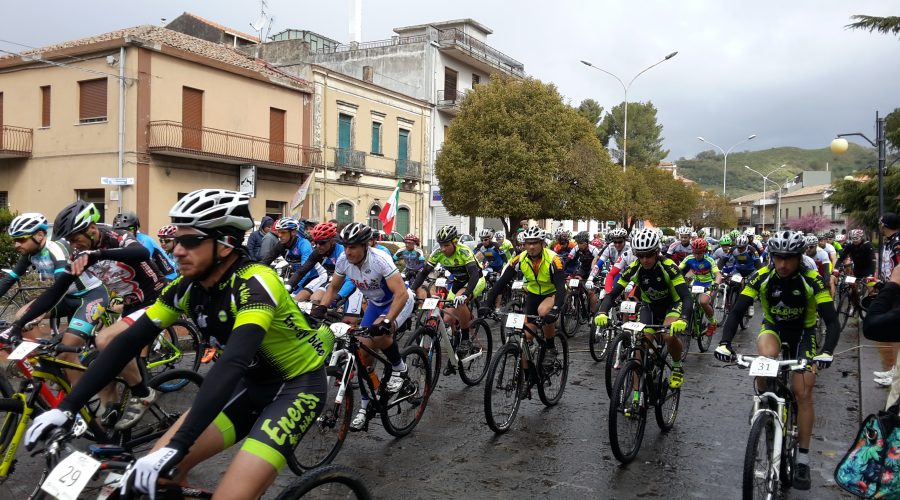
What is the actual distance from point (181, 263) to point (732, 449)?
202 inches

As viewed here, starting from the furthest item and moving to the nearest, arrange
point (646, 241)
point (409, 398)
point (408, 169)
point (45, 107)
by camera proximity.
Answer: point (408, 169)
point (45, 107)
point (646, 241)
point (409, 398)

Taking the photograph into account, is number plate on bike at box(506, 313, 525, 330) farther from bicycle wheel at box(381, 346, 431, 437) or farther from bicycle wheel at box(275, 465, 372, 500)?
bicycle wheel at box(275, 465, 372, 500)

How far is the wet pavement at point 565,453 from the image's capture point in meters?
5.05

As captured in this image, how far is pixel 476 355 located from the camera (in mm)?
8273

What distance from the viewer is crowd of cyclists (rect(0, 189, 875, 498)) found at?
285 centimetres

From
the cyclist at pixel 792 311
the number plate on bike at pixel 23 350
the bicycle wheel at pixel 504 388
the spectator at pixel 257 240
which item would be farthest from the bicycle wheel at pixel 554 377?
the spectator at pixel 257 240

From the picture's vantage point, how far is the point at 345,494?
3.05 m

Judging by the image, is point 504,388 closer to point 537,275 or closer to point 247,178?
point 537,275

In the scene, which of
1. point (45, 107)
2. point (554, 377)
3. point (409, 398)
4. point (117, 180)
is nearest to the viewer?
point (409, 398)

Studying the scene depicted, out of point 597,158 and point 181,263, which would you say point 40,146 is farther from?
point 181,263

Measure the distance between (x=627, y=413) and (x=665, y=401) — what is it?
1.07 meters

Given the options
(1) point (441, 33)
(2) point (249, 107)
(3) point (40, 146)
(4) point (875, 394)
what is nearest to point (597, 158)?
(1) point (441, 33)

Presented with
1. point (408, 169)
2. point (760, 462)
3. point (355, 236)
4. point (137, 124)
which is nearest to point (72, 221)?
point (355, 236)

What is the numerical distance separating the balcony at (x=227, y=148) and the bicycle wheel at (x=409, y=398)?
19.2 m
